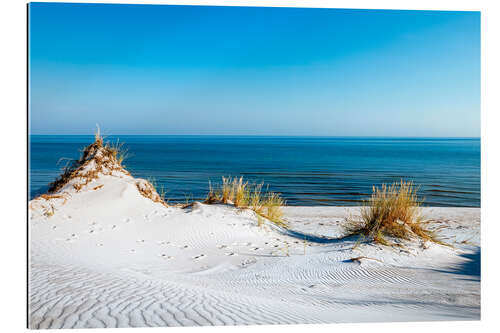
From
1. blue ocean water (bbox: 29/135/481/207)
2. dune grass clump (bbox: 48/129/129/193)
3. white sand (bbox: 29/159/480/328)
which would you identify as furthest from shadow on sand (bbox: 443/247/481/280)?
dune grass clump (bbox: 48/129/129/193)

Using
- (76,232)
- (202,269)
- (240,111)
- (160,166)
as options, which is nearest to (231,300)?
(202,269)

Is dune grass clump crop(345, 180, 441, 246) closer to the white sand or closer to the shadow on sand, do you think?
the white sand

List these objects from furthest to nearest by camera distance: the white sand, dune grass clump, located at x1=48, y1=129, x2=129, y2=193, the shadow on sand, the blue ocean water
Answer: the blue ocean water → dune grass clump, located at x1=48, y1=129, x2=129, y2=193 → the shadow on sand → the white sand

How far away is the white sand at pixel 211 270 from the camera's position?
3.27 metres

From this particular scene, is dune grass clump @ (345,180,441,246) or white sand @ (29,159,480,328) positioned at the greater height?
dune grass clump @ (345,180,441,246)

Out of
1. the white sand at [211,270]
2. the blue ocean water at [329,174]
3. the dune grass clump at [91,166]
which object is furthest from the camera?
the blue ocean water at [329,174]

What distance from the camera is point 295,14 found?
4.46 m

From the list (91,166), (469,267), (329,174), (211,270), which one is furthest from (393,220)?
(329,174)

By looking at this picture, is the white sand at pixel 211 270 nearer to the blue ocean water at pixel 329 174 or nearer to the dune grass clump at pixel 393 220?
the dune grass clump at pixel 393 220

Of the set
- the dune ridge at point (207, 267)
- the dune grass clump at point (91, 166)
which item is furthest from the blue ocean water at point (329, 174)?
the dune ridge at point (207, 267)

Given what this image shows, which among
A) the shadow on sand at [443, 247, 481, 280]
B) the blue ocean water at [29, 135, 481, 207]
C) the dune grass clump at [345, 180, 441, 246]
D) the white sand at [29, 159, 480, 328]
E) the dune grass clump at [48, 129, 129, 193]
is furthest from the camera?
the blue ocean water at [29, 135, 481, 207]

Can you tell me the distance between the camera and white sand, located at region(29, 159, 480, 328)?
10.7 ft

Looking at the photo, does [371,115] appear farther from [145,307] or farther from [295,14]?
[145,307]

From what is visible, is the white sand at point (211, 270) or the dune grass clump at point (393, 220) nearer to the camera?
the white sand at point (211, 270)
